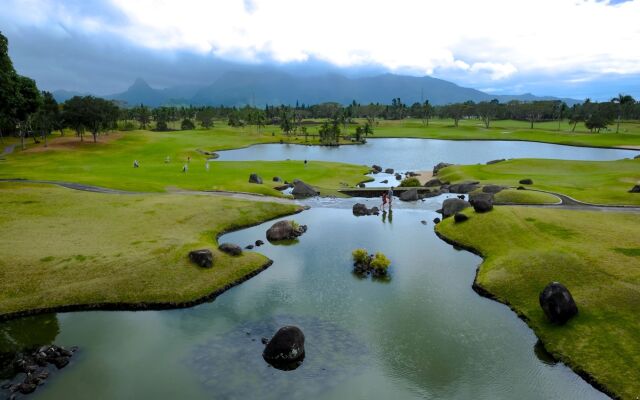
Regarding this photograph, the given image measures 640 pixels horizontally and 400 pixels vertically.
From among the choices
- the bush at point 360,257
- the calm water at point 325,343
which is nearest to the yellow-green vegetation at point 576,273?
the calm water at point 325,343

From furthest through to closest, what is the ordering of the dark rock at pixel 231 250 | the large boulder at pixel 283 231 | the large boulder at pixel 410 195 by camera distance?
the large boulder at pixel 410 195, the large boulder at pixel 283 231, the dark rock at pixel 231 250

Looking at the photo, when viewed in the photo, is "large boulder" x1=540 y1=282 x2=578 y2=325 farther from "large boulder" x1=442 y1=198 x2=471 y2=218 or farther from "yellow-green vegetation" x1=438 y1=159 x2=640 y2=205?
"yellow-green vegetation" x1=438 y1=159 x2=640 y2=205

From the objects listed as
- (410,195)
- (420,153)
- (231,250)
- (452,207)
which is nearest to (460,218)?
(452,207)

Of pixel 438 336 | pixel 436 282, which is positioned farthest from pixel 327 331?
pixel 436 282

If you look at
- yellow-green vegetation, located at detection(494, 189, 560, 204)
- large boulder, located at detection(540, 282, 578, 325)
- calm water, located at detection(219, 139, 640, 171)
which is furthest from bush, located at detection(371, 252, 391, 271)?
calm water, located at detection(219, 139, 640, 171)

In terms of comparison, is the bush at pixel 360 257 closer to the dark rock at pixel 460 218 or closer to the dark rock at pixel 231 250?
the dark rock at pixel 231 250

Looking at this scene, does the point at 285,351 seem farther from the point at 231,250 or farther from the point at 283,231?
the point at 283,231
